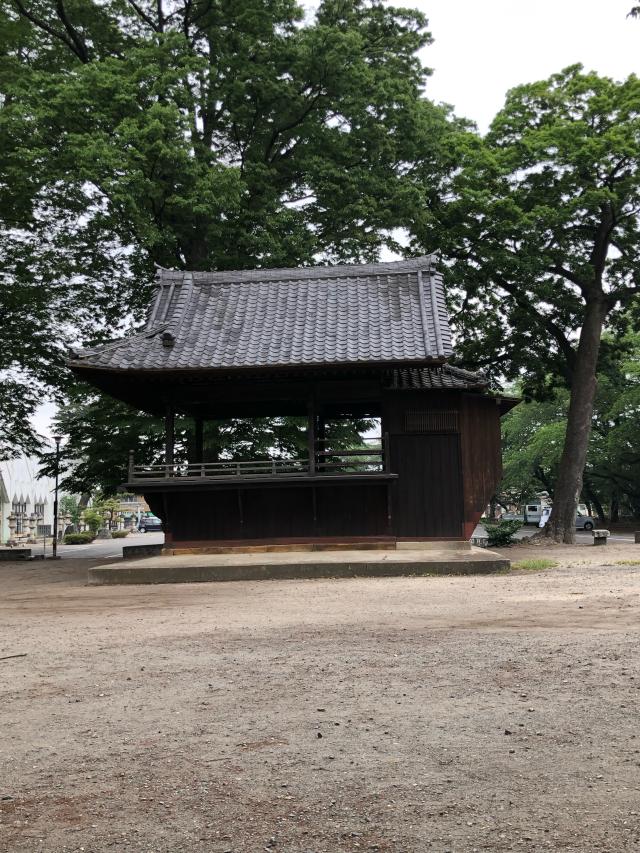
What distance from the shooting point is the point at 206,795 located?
12.3ft

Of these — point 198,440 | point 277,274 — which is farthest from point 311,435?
point 277,274

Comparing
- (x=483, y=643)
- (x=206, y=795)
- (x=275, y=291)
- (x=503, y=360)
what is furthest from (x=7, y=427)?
(x=206, y=795)

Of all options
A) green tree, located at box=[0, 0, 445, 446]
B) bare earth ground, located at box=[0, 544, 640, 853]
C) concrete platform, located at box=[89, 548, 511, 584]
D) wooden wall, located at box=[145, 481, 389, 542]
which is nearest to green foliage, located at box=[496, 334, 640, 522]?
green tree, located at box=[0, 0, 445, 446]

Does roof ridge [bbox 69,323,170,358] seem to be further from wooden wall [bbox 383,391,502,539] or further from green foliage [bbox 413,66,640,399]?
green foliage [bbox 413,66,640,399]

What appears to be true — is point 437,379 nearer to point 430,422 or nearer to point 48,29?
point 430,422

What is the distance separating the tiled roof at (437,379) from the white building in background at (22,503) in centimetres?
4278

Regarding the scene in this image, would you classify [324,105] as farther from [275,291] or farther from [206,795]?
[206,795]

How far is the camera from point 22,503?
2542 inches

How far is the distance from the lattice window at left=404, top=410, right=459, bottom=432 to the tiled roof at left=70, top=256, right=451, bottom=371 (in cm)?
167

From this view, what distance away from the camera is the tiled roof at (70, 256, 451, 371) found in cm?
1627

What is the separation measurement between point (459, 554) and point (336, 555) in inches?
97.3

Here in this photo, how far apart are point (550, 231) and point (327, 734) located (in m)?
24.2

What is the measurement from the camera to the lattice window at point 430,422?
56.6 feet

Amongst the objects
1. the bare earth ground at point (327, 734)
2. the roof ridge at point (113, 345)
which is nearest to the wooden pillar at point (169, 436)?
the roof ridge at point (113, 345)
